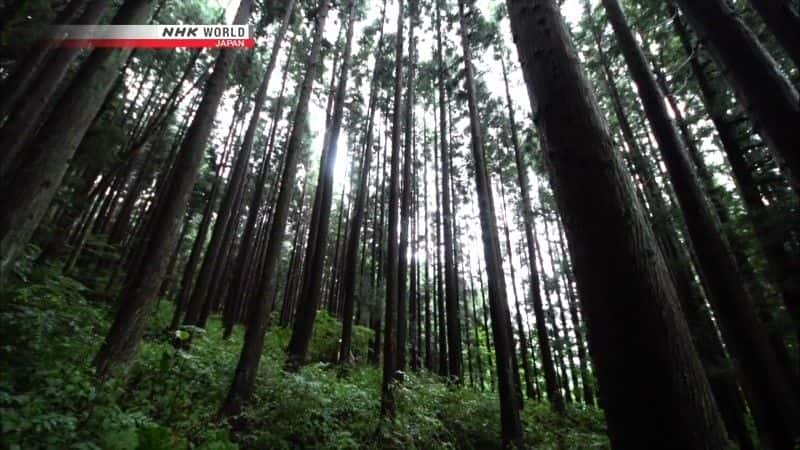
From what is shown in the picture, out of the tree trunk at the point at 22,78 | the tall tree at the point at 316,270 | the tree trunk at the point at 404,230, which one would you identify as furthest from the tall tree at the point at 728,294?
the tree trunk at the point at 22,78

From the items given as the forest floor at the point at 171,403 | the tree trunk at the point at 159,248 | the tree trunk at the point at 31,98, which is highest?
the tree trunk at the point at 31,98

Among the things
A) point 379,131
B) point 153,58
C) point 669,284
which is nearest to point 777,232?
point 669,284

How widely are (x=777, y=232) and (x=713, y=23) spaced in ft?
8.71

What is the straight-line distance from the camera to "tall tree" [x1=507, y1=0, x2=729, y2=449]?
0.95m

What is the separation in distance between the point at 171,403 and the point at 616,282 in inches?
201

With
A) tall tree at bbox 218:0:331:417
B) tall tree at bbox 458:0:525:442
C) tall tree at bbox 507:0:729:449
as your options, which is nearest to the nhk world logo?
tall tree at bbox 218:0:331:417

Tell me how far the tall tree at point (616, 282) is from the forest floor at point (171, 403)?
3.42 meters

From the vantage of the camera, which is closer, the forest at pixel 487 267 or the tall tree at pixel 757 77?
the forest at pixel 487 267

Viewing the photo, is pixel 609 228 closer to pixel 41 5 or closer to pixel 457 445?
pixel 457 445

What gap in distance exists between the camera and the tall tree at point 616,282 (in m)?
0.95

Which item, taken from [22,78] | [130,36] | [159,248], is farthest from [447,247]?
[22,78]

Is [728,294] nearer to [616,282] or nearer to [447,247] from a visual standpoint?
[616,282]

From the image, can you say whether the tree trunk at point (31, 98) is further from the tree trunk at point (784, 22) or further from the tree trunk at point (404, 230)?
the tree trunk at point (784, 22)

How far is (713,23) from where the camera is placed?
10.8 ft
